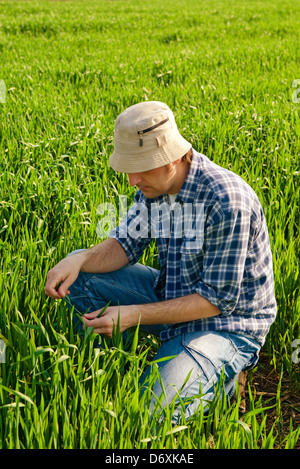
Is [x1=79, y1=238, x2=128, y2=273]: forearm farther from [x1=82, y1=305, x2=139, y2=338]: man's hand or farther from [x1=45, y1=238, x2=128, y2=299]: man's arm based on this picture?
[x1=82, y1=305, x2=139, y2=338]: man's hand

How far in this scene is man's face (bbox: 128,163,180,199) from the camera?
2080 millimetres

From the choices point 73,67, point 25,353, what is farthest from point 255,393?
point 73,67

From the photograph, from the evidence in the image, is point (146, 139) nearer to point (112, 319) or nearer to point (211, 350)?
point (112, 319)

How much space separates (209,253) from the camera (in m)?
2.11

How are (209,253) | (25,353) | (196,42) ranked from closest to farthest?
(25,353), (209,253), (196,42)

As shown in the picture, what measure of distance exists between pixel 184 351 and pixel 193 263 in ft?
1.18

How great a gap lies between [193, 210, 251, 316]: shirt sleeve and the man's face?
0.24 metres

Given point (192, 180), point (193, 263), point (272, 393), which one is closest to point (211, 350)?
point (193, 263)

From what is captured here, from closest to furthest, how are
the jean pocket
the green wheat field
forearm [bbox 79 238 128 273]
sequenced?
the green wheat field → the jean pocket → forearm [bbox 79 238 128 273]

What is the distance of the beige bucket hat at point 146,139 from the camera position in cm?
199

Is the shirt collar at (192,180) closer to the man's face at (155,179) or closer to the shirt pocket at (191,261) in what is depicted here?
the man's face at (155,179)

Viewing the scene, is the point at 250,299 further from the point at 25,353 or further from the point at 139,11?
the point at 139,11

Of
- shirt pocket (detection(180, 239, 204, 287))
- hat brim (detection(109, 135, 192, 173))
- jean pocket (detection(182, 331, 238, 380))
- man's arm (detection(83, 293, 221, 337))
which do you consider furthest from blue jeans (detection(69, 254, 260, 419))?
hat brim (detection(109, 135, 192, 173))
